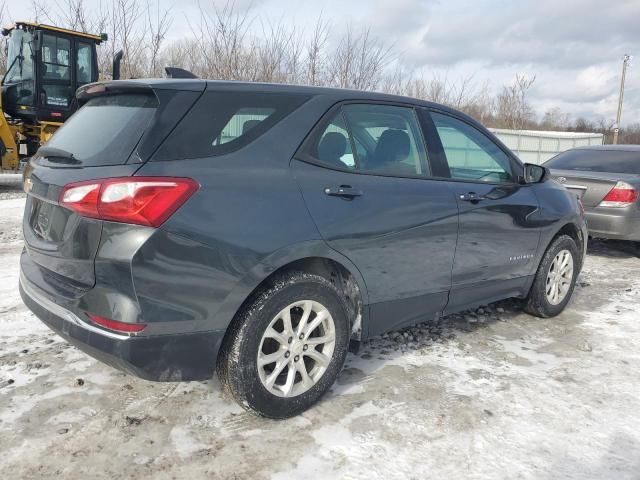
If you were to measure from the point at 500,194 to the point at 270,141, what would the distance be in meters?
2.00

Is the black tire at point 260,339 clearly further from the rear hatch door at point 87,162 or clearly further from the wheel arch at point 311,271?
the rear hatch door at point 87,162

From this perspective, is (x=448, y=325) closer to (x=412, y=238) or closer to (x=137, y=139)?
(x=412, y=238)

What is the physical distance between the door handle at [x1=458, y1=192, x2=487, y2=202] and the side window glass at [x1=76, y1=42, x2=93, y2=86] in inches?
438

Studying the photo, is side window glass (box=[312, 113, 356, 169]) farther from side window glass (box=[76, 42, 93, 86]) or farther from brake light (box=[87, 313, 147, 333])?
side window glass (box=[76, 42, 93, 86])

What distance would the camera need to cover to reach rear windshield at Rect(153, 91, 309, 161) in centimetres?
244

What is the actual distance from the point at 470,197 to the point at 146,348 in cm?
233

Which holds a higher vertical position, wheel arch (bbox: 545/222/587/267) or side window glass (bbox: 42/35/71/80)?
side window glass (bbox: 42/35/71/80)

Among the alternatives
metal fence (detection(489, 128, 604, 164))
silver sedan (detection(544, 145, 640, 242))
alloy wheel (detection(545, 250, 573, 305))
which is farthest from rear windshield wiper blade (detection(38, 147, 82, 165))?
metal fence (detection(489, 128, 604, 164))

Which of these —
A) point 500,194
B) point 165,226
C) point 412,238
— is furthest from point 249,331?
point 500,194

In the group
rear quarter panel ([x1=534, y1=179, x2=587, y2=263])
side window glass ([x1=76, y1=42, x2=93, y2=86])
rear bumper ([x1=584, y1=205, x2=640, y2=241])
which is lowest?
rear bumper ([x1=584, y1=205, x2=640, y2=241])

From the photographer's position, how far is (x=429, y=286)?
3422 millimetres

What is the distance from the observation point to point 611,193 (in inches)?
268

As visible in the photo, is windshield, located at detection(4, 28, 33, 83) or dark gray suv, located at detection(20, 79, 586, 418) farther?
windshield, located at detection(4, 28, 33, 83)

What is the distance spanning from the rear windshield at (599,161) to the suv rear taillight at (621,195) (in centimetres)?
61
